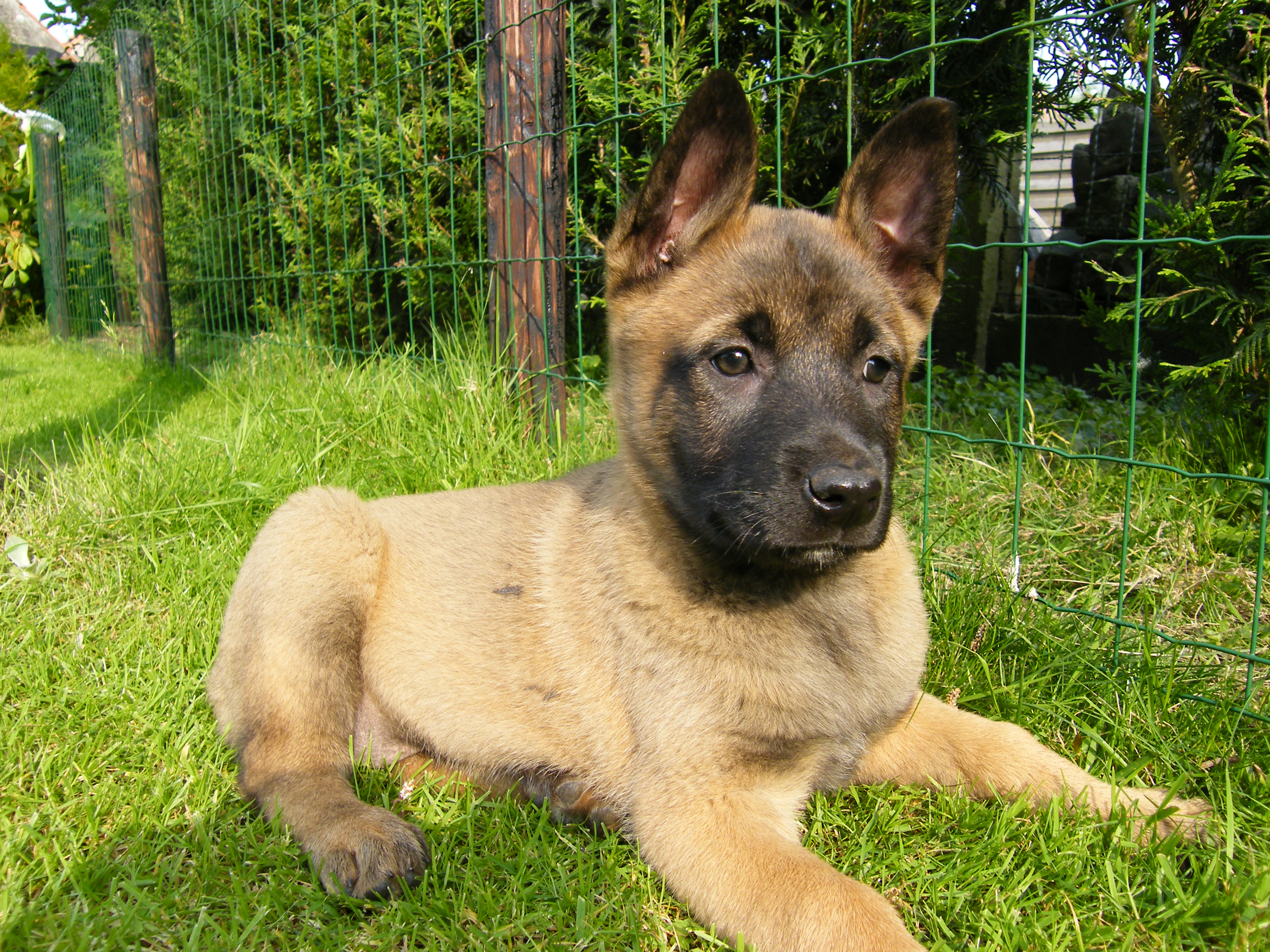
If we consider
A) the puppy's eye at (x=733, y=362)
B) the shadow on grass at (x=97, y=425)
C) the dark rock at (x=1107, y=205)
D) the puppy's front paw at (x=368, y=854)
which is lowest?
the puppy's front paw at (x=368, y=854)

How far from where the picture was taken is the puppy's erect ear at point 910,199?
7.17 ft

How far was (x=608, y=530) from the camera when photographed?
2.36m

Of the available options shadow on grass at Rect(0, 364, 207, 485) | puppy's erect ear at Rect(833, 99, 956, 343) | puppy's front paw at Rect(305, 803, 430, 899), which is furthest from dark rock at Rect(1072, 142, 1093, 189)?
puppy's front paw at Rect(305, 803, 430, 899)

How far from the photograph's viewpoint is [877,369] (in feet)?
7.00

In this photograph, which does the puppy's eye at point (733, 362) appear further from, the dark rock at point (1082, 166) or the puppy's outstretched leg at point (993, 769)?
the dark rock at point (1082, 166)

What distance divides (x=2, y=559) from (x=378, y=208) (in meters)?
3.10

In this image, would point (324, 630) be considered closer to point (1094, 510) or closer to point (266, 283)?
point (1094, 510)

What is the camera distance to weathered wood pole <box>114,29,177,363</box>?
25.5ft

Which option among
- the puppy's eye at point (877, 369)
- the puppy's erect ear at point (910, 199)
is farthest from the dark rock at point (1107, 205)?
the puppy's eye at point (877, 369)

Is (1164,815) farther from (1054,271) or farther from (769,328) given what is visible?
(1054,271)

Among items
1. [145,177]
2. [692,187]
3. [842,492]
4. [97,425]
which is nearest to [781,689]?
[842,492]

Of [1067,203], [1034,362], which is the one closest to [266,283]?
[1034,362]

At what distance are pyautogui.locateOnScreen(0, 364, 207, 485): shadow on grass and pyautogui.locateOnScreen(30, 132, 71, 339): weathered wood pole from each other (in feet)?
20.3

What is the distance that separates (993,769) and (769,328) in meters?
1.23
